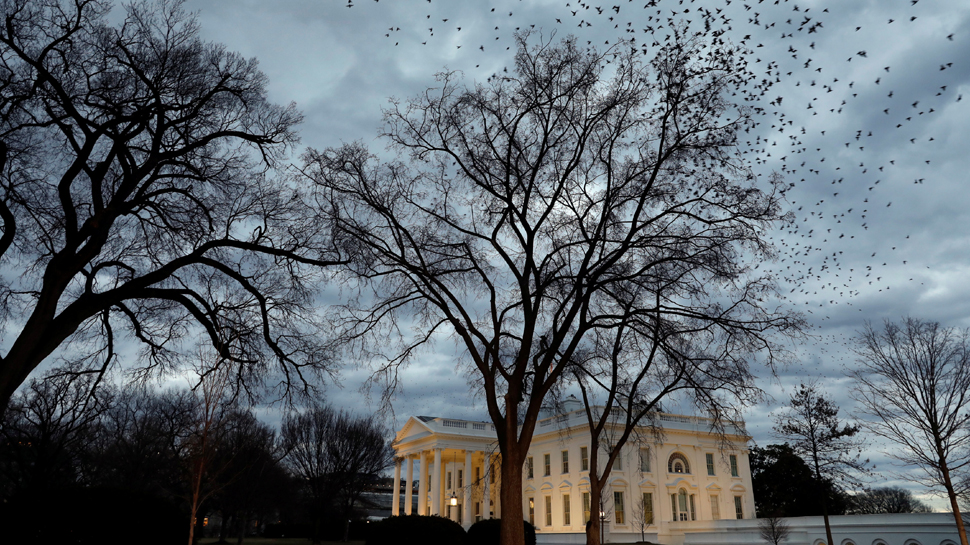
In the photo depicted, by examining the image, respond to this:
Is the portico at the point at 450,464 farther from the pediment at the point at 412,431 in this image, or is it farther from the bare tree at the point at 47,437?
the bare tree at the point at 47,437

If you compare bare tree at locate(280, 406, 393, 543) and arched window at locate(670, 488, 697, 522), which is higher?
bare tree at locate(280, 406, 393, 543)

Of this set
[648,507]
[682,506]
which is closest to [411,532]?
[648,507]

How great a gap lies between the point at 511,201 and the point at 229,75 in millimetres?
6840

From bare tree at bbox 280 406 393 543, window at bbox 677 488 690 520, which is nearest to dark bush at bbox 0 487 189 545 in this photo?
bare tree at bbox 280 406 393 543

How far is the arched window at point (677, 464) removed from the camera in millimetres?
46250

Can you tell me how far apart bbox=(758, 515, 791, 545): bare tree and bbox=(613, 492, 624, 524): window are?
1077 centimetres

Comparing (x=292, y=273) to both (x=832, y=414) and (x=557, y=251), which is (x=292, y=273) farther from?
(x=832, y=414)

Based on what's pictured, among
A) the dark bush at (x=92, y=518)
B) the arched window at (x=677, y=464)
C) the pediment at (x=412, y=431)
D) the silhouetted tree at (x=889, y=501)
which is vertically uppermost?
the pediment at (x=412, y=431)

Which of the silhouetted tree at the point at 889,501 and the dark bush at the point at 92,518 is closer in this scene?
the dark bush at the point at 92,518

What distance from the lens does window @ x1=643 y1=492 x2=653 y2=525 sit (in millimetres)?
43075

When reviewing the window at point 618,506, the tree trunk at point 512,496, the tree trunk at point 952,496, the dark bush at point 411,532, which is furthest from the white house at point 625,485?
the tree trunk at point 512,496

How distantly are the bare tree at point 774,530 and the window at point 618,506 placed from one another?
424 inches

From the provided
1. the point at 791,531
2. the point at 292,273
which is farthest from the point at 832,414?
the point at 292,273

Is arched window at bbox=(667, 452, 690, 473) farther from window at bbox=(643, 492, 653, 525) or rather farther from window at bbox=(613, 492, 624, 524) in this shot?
window at bbox=(613, 492, 624, 524)
